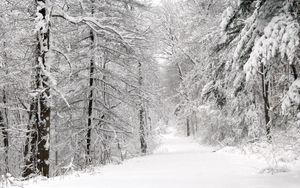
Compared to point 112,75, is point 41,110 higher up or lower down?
lower down

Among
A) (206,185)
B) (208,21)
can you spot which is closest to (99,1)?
(206,185)

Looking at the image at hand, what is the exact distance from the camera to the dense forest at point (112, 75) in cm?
607

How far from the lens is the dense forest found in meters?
6.07

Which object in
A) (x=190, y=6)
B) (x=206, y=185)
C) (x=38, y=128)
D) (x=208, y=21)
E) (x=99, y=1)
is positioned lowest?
(x=206, y=185)

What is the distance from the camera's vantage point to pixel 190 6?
23547 millimetres

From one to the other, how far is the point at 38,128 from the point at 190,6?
1701 centimetres

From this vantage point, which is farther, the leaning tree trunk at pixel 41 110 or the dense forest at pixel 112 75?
the leaning tree trunk at pixel 41 110

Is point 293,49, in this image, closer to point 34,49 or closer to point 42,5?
point 42,5

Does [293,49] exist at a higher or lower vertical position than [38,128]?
higher

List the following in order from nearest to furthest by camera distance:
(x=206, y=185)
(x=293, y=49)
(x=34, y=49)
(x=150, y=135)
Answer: (x=293, y=49), (x=206, y=185), (x=34, y=49), (x=150, y=135)

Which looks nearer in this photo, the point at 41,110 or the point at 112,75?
the point at 41,110

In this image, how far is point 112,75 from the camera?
12445 millimetres

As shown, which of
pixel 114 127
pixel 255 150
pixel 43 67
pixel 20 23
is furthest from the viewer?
pixel 114 127

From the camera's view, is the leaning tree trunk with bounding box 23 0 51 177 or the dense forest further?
the leaning tree trunk with bounding box 23 0 51 177
